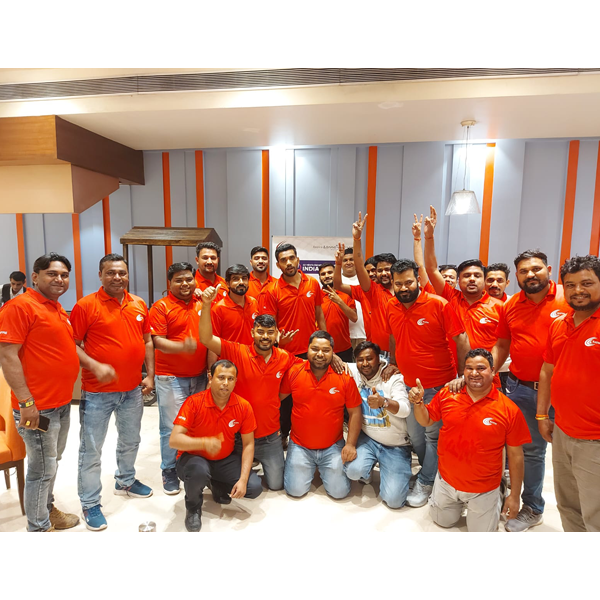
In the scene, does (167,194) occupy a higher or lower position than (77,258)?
higher

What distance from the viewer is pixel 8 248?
6.59m

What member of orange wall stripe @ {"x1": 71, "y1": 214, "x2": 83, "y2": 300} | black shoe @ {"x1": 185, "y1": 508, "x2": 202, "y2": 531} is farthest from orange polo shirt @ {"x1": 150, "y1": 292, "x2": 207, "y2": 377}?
orange wall stripe @ {"x1": 71, "y1": 214, "x2": 83, "y2": 300}

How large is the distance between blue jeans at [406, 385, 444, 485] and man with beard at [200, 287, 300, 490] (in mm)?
996

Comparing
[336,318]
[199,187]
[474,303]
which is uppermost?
[199,187]

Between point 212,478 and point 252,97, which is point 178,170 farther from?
point 212,478

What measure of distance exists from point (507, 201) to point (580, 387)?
14.0ft

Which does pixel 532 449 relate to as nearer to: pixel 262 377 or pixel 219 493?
pixel 262 377

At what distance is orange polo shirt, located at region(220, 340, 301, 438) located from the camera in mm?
2938

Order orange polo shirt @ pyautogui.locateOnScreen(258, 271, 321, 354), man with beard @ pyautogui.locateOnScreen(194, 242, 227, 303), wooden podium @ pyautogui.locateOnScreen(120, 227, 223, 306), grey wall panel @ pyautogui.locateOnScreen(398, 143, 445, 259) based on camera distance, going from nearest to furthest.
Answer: orange polo shirt @ pyautogui.locateOnScreen(258, 271, 321, 354), man with beard @ pyautogui.locateOnScreen(194, 242, 227, 303), wooden podium @ pyautogui.locateOnScreen(120, 227, 223, 306), grey wall panel @ pyautogui.locateOnScreen(398, 143, 445, 259)

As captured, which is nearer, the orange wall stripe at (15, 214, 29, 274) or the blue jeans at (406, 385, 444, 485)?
the blue jeans at (406, 385, 444, 485)

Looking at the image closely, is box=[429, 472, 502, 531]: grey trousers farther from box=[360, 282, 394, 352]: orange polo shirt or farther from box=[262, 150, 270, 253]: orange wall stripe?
box=[262, 150, 270, 253]: orange wall stripe

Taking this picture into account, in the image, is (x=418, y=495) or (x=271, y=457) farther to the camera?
(x=271, y=457)

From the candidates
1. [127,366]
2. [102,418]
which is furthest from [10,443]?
[127,366]

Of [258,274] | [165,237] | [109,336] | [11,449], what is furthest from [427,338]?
[165,237]
